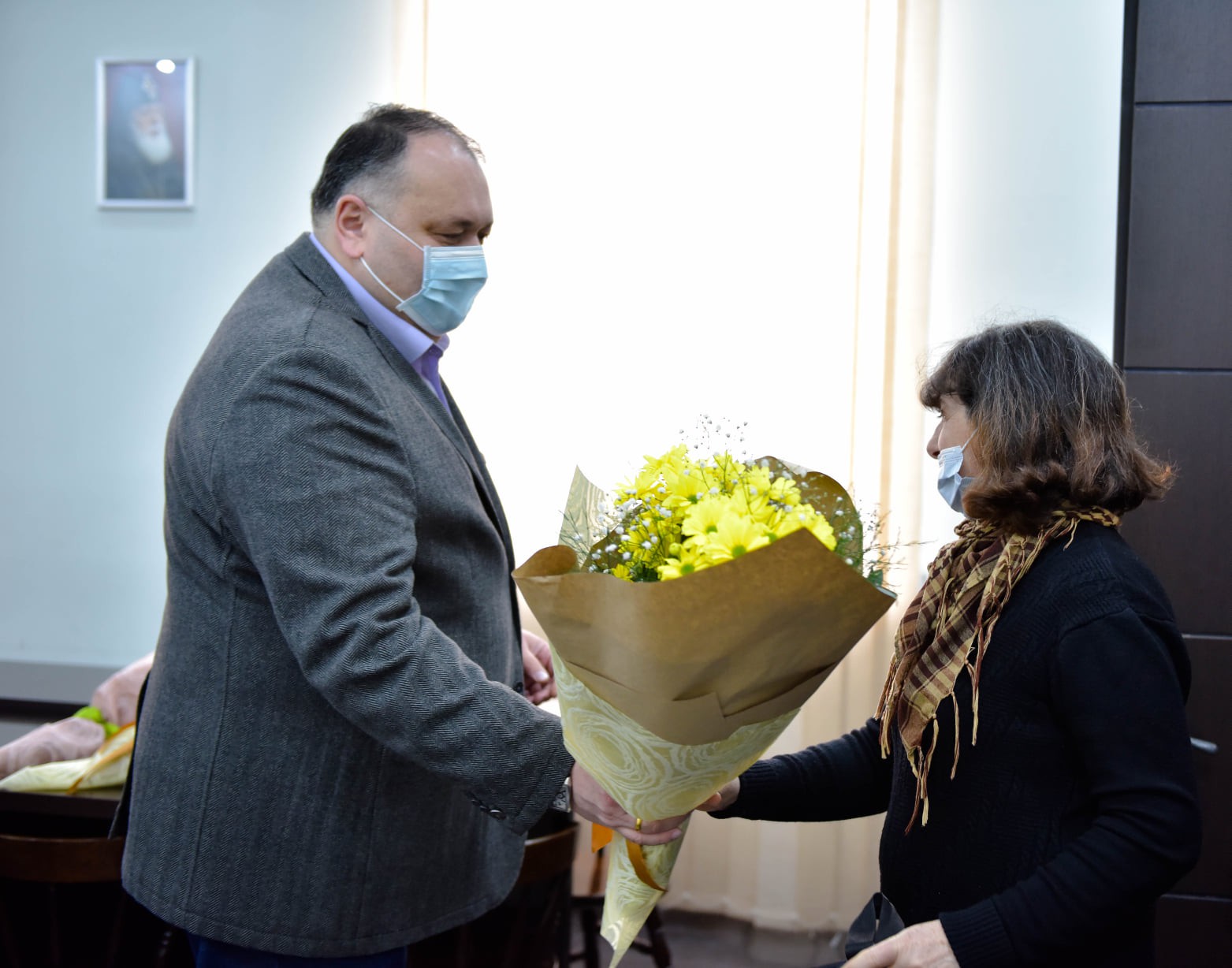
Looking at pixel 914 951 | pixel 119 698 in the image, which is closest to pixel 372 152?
pixel 914 951

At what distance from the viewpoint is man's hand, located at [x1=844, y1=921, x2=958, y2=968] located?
3.52 ft

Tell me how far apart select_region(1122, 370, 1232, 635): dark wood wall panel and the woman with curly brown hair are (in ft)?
4.15

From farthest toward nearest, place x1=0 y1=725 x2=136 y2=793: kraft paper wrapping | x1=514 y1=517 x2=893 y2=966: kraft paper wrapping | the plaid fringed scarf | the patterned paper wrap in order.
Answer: x1=0 y1=725 x2=136 y2=793: kraft paper wrapping < the plaid fringed scarf < the patterned paper wrap < x1=514 y1=517 x2=893 y2=966: kraft paper wrapping

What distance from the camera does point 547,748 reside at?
52.4 inches

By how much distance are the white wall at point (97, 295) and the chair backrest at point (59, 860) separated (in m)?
1.55

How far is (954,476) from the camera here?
1.38 meters

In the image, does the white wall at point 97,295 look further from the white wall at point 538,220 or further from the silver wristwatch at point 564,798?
the silver wristwatch at point 564,798

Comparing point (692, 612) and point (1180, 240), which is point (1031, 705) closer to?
point (692, 612)

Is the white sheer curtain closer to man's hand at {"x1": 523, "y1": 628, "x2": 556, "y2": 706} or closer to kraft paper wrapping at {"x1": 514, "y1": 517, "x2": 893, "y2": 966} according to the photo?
man's hand at {"x1": 523, "y1": 628, "x2": 556, "y2": 706}

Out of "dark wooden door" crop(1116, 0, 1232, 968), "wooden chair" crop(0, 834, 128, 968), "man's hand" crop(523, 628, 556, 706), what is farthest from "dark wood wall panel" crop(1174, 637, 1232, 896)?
"wooden chair" crop(0, 834, 128, 968)

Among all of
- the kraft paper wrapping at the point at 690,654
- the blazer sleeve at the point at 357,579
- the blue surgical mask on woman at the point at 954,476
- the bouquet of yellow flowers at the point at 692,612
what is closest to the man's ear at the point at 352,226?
the blazer sleeve at the point at 357,579

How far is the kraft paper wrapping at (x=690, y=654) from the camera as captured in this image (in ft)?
2.85

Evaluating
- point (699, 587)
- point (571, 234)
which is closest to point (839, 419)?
point (571, 234)

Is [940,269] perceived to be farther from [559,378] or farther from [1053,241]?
[559,378]
